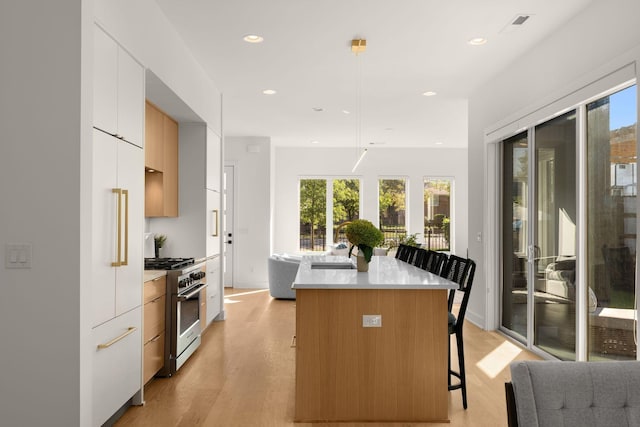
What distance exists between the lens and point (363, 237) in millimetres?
3520

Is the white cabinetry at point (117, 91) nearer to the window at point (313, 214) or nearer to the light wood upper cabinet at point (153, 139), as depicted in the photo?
the light wood upper cabinet at point (153, 139)

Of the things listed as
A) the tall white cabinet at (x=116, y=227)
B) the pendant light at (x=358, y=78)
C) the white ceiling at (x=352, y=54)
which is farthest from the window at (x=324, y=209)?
the tall white cabinet at (x=116, y=227)

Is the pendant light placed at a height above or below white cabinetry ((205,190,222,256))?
above

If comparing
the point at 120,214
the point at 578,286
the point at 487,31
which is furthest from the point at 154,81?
the point at 578,286

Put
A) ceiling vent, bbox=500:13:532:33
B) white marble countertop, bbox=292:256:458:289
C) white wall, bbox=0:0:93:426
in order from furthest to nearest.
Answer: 1. ceiling vent, bbox=500:13:532:33
2. white marble countertop, bbox=292:256:458:289
3. white wall, bbox=0:0:93:426

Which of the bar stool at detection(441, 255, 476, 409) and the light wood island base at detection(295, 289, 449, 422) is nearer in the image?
the light wood island base at detection(295, 289, 449, 422)

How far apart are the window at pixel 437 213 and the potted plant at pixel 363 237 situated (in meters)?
7.16

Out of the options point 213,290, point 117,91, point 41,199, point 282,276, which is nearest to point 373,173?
point 282,276

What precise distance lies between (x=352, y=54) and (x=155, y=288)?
106 inches

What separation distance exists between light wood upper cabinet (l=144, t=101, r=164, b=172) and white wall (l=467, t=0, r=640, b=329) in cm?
342

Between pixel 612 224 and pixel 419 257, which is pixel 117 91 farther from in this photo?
pixel 612 224

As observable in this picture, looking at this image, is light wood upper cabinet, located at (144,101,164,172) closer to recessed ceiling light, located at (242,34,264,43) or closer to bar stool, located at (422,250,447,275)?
recessed ceiling light, located at (242,34,264,43)

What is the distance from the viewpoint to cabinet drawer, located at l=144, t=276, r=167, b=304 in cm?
355

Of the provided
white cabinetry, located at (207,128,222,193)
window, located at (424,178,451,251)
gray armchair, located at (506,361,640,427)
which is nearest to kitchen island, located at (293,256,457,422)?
Result: gray armchair, located at (506,361,640,427)
